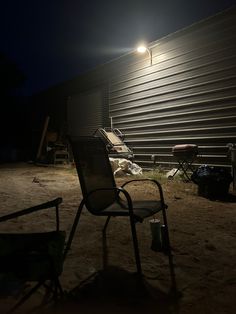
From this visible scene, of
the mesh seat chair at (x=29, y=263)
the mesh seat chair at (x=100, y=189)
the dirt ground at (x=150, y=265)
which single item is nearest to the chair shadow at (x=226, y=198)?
the dirt ground at (x=150, y=265)

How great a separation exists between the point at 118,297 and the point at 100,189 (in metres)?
0.92

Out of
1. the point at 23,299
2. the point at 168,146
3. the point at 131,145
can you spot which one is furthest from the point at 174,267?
the point at 131,145

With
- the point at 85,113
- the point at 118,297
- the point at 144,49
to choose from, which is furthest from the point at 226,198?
the point at 85,113

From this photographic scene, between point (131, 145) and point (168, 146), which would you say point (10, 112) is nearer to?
point (131, 145)

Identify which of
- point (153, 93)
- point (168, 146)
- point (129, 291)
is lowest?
point (129, 291)

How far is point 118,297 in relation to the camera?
260 centimetres

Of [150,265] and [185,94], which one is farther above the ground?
[185,94]

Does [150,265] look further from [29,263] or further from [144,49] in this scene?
[144,49]

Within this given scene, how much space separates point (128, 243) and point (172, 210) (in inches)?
72.5

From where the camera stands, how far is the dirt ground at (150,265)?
248 centimetres

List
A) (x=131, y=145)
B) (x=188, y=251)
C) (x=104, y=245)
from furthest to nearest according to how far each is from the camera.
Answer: (x=131, y=145), (x=104, y=245), (x=188, y=251)

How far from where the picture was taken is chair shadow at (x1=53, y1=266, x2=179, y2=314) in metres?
2.42

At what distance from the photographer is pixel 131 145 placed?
12.1 metres

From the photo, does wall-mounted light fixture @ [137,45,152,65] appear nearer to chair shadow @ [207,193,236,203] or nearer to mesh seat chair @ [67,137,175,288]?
chair shadow @ [207,193,236,203]
